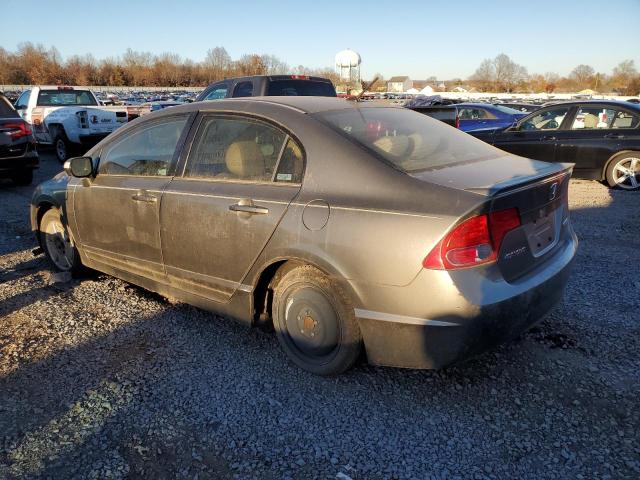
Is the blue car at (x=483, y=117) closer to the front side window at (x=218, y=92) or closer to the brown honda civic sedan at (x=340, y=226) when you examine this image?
the front side window at (x=218, y=92)

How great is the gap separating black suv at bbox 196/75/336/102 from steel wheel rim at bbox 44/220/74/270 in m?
4.17

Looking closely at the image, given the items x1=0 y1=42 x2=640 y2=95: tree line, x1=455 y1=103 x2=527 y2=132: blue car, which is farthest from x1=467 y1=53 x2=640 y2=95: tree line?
x1=455 y1=103 x2=527 y2=132: blue car

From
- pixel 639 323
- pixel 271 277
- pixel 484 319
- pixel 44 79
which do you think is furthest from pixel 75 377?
pixel 44 79

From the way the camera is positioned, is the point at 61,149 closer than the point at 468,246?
No

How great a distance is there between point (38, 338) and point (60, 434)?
1.32 meters

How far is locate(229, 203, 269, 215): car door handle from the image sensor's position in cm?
301

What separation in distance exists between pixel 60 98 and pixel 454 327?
14697mm

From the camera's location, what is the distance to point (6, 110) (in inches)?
369

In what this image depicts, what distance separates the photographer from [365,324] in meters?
2.70

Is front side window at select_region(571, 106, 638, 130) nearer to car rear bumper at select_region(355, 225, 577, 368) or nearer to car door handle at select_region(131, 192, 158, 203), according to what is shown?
car rear bumper at select_region(355, 225, 577, 368)

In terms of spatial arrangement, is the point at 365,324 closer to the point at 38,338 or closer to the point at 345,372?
the point at 345,372

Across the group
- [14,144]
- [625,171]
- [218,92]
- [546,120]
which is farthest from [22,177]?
[625,171]

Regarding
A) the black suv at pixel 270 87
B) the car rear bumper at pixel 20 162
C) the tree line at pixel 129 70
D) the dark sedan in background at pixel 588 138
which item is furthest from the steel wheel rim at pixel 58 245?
the tree line at pixel 129 70

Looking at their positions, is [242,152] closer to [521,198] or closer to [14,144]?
[521,198]
